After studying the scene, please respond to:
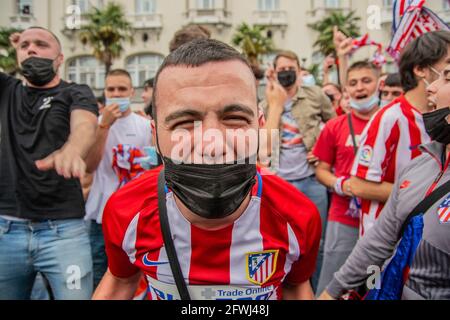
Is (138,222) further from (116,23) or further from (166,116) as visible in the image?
(116,23)

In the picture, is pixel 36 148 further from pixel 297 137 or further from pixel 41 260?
pixel 297 137

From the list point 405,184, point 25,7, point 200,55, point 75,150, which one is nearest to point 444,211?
point 405,184

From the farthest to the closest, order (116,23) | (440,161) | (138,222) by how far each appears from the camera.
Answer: (116,23), (440,161), (138,222)

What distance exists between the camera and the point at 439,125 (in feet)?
6.06

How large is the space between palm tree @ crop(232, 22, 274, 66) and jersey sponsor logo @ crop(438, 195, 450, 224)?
1185 inches

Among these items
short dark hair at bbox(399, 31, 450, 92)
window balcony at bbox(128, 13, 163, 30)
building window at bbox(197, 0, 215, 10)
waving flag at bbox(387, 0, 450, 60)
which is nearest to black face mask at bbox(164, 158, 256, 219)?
short dark hair at bbox(399, 31, 450, 92)

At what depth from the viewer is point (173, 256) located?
5.32 ft

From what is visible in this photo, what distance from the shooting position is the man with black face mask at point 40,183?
8.68 ft

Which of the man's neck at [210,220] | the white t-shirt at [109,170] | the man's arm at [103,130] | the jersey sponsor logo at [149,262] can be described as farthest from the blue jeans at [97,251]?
the man's neck at [210,220]

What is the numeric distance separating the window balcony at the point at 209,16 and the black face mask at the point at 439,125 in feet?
82.8

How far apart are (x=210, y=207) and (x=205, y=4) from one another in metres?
27.3

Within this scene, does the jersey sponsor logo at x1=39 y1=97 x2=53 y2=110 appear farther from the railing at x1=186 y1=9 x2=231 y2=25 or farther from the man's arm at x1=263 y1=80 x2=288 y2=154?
the railing at x1=186 y1=9 x2=231 y2=25
